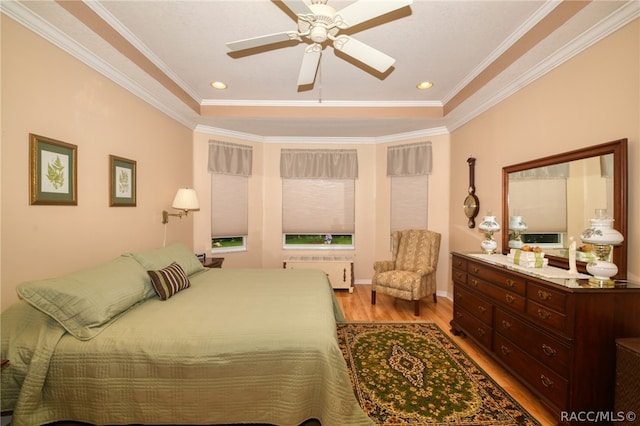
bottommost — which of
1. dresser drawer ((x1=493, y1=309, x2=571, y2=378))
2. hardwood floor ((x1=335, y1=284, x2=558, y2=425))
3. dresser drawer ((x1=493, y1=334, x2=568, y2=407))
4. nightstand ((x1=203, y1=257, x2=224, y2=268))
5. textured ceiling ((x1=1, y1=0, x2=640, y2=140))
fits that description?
hardwood floor ((x1=335, y1=284, x2=558, y2=425))

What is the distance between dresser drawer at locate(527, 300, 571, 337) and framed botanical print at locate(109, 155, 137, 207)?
12.5ft

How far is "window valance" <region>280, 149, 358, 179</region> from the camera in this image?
511 centimetres

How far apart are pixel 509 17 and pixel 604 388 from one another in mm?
2778

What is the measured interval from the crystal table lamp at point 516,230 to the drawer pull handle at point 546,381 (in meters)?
1.30

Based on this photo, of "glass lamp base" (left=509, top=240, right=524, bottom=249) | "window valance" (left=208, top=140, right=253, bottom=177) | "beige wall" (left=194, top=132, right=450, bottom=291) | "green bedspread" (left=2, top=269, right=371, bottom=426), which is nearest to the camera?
"green bedspread" (left=2, top=269, right=371, bottom=426)

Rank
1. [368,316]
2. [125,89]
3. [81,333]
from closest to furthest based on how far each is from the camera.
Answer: [81,333] → [125,89] → [368,316]

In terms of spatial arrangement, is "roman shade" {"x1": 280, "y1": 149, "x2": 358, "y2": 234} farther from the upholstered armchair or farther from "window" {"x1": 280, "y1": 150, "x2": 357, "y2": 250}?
the upholstered armchair

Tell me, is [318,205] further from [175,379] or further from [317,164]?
[175,379]

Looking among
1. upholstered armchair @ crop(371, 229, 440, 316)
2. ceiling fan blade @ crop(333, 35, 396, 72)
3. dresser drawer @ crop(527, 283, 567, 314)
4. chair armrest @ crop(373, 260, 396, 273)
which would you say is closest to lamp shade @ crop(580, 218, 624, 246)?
dresser drawer @ crop(527, 283, 567, 314)

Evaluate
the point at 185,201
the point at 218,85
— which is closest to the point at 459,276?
the point at 185,201

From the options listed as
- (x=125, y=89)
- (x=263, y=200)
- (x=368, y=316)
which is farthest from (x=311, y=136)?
(x=368, y=316)

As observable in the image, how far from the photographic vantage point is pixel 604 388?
169cm

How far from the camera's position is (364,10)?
1.59m

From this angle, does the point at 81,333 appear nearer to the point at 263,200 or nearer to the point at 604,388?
the point at 604,388
